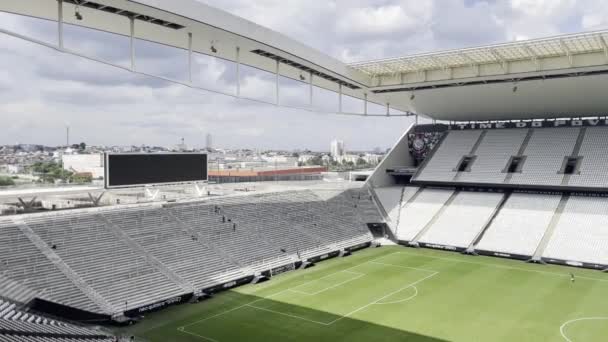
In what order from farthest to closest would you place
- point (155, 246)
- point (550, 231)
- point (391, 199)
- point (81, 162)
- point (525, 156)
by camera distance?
point (81, 162) < point (391, 199) < point (525, 156) < point (550, 231) < point (155, 246)

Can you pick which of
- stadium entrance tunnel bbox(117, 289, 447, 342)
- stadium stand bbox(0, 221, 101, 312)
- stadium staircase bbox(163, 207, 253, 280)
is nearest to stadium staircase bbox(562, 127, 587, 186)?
stadium entrance tunnel bbox(117, 289, 447, 342)

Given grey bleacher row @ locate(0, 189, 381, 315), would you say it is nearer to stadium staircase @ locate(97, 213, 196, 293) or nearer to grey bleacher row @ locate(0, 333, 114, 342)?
stadium staircase @ locate(97, 213, 196, 293)

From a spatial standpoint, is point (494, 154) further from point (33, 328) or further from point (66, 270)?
point (33, 328)

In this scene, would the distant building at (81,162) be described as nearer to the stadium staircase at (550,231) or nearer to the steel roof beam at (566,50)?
the stadium staircase at (550,231)

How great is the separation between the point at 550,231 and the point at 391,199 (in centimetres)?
1315

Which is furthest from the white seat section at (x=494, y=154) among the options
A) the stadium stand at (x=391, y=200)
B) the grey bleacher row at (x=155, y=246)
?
the grey bleacher row at (x=155, y=246)

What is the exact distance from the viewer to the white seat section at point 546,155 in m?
37.6

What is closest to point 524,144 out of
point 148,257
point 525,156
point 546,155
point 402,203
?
point 525,156

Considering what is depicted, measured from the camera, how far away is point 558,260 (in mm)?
30250

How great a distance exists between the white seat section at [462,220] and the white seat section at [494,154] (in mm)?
1465

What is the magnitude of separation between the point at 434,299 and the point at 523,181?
62.6 ft

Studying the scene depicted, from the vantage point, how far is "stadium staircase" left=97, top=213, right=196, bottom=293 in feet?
78.1

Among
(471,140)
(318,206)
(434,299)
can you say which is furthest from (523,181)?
(434,299)

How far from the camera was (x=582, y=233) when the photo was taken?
31812 millimetres
